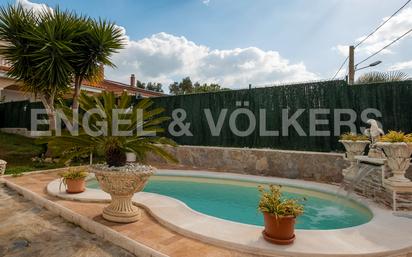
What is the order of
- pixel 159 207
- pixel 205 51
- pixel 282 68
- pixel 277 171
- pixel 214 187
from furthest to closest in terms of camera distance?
pixel 205 51 → pixel 282 68 → pixel 277 171 → pixel 214 187 → pixel 159 207

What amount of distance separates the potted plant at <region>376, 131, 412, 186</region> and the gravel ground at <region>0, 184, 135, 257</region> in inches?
212

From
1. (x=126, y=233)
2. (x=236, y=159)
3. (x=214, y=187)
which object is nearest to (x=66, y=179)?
(x=126, y=233)

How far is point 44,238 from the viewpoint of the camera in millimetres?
4477

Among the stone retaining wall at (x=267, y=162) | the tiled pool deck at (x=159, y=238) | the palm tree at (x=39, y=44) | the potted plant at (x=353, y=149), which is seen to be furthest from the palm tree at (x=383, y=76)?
the palm tree at (x=39, y=44)

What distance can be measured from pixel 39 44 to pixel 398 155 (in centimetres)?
1168

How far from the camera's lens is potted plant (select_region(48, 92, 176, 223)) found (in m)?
4.85

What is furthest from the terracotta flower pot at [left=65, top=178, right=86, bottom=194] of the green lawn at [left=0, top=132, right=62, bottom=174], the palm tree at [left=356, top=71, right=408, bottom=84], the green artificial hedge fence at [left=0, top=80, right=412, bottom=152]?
the palm tree at [left=356, top=71, right=408, bottom=84]

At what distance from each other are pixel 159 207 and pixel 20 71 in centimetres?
911

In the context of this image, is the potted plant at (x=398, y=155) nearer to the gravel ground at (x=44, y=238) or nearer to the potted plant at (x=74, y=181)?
the gravel ground at (x=44, y=238)

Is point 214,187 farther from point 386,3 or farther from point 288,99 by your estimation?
point 386,3

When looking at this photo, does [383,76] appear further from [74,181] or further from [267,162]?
[74,181]

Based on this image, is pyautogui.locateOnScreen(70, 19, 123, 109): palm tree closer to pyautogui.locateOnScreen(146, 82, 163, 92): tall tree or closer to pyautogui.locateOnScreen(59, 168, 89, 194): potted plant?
pyautogui.locateOnScreen(59, 168, 89, 194): potted plant

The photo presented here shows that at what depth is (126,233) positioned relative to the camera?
4.42 m

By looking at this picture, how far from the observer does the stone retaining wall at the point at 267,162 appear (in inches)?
352
